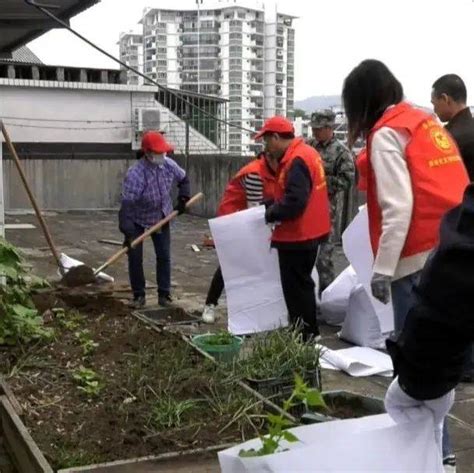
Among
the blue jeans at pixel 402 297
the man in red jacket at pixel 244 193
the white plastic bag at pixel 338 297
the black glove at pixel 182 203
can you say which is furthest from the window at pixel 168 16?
the blue jeans at pixel 402 297

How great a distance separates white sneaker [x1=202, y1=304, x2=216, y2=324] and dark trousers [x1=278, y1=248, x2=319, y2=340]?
1.09 meters

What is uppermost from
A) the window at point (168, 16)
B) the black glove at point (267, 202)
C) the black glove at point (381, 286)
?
the window at point (168, 16)

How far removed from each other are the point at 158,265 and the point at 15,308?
2.32 m

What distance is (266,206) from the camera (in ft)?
18.3

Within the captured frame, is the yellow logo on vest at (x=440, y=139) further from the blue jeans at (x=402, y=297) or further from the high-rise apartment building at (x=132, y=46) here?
the high-rise apartment building at (x=132, y=46)

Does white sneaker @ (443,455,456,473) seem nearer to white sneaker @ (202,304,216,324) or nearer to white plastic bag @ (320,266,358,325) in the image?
white plastic bag @ (320,266,358,325)

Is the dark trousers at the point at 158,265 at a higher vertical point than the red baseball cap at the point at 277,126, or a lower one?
lower

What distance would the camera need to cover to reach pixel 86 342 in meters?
5.00

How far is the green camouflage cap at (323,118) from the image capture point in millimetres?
6363

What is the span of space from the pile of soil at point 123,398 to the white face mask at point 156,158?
1879 millimetres

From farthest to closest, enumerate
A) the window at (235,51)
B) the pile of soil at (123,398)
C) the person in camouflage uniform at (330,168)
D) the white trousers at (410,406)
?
1. the window at (235,51)
2. the person in camouflage uniform at (330,168)
3. the pile of soil at (123,398)
4. the white trousers at (410,406)

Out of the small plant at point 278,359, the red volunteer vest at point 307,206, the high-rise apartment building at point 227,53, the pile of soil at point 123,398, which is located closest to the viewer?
the pile of soil at point 123,398

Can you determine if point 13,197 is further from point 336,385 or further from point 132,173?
point 336,385

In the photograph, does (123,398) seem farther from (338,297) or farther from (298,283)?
(338,297)
